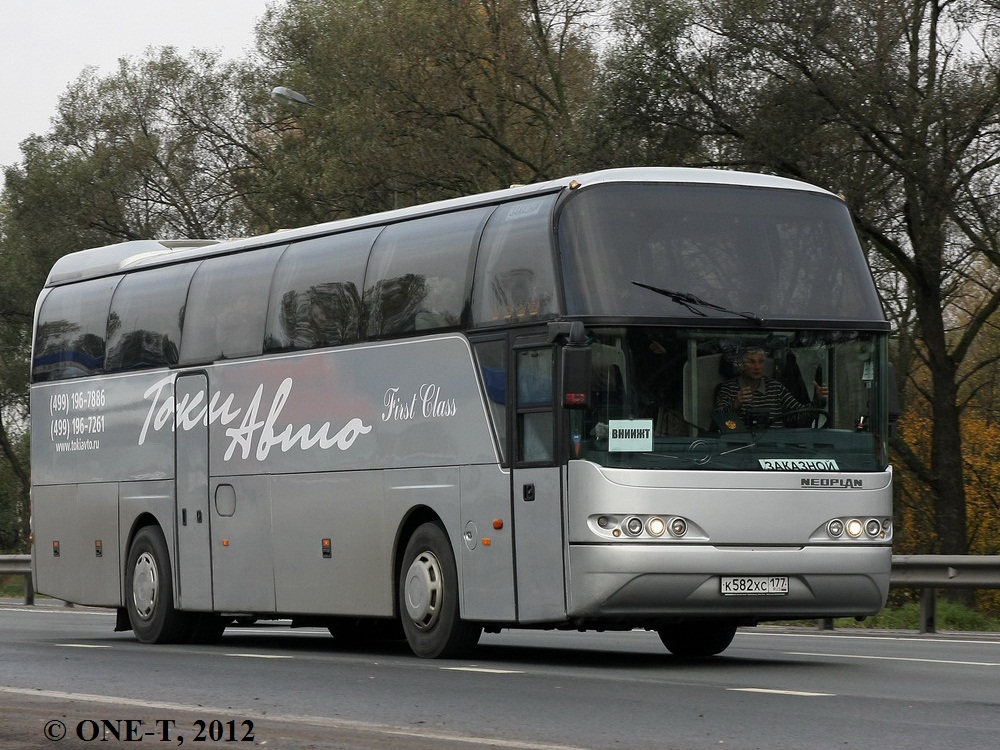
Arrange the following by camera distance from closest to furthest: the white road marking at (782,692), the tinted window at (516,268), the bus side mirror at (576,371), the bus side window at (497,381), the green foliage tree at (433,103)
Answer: the white road marking at (782,692) → the bus side mirror at (576,371) → the tinted window at (516,268) → the bus side window at (497,381) → the green foliage tree at (433,103)

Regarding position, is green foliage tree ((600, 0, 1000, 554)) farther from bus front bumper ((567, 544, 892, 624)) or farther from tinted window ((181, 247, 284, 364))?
bus front bumper ((567, 544, 892, 624))

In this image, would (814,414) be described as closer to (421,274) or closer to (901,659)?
(901,659)

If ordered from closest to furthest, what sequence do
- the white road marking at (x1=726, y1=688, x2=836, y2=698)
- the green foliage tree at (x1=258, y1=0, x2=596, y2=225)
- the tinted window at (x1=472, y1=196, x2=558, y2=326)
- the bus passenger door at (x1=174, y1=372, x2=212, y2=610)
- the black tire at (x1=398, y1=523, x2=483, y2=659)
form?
the white road marking at (x1=726, y1=688, x2=836, y2=698), the tinted window at (x1=472, y1=196, x2=558, y2=326), the black tire at (x1=398, y1=523, x2=483, y2=659), the bus passenger door at (x1=174, y1=372, x2=212, y2=610), the green foliage tree at (x1=258, y1=0, x2=596, y2=225)

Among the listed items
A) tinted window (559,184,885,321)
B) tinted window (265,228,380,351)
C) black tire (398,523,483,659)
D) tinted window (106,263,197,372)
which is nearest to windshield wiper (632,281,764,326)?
tinted window (559,184,885,321)

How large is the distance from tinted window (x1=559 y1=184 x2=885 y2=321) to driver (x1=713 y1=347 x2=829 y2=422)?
1.15 ft

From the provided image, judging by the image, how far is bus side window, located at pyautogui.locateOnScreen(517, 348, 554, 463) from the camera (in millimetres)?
13398

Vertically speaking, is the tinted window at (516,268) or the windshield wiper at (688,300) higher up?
the tinted window at (516,268)

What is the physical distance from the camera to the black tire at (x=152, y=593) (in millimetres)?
18531

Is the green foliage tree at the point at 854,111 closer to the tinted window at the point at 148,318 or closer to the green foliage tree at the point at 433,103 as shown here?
the green foliage tree at the point at 433,103

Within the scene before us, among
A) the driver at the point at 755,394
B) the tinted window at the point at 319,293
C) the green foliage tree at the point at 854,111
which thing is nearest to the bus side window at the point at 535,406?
the driver at the point at 755,394

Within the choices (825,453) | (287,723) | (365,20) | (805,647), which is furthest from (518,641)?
(365,20)

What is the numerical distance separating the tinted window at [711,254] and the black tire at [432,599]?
8.51ft

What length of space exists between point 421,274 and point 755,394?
126 inches

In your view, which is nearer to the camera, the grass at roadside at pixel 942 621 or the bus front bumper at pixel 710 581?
the bus front bumper at pixel 710 581
